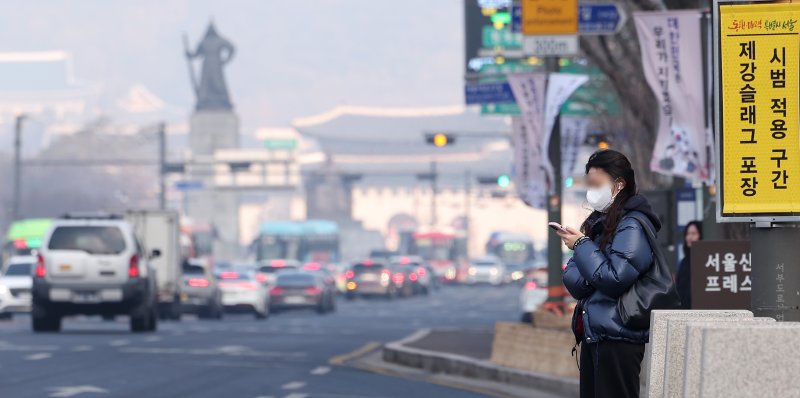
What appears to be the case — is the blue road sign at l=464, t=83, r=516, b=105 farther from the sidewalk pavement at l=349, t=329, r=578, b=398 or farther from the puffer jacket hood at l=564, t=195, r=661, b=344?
the puffer jacket hood at l=564, t=195, r=661, b=344

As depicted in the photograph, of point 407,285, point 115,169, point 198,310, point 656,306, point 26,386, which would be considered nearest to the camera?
point 656,306

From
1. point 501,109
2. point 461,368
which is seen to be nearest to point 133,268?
point 501,109

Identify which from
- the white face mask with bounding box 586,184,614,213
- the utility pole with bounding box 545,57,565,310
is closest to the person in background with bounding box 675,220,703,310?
the utility pole with bounding box 545,57,565,310

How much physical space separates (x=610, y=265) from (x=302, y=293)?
43.8 m

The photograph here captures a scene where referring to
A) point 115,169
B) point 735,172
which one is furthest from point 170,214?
point 115,169

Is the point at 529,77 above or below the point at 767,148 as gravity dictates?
above

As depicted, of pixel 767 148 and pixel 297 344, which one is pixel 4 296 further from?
pixel 767 148

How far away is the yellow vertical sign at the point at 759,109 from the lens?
32.0 ft

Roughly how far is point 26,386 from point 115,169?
140 m

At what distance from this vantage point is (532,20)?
938 inches

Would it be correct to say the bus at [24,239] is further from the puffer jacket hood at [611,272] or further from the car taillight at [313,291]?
the puffer jacket hood at [611,272]

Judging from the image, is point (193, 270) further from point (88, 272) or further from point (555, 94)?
point (555, 94)

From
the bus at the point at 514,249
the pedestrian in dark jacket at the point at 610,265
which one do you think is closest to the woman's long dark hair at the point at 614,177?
the pedestrian in dark jacket at the point at 610,265

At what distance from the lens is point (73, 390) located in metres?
18.0
